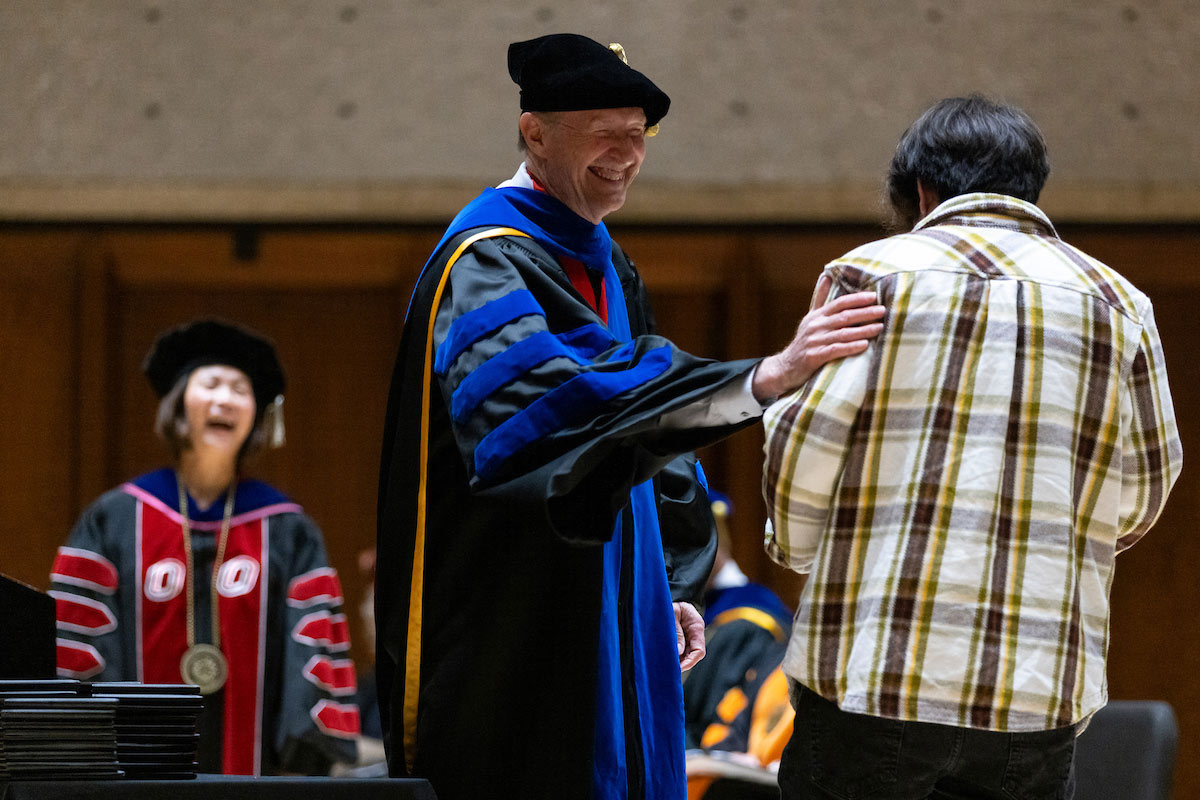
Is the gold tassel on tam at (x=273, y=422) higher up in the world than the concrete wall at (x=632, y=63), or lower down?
lower down

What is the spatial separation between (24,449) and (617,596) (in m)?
5.05

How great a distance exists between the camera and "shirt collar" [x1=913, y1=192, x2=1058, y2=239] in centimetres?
209

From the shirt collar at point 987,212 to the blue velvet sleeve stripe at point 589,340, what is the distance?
49 centimetres

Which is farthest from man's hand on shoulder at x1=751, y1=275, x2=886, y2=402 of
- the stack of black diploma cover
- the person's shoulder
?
the person's shoulder

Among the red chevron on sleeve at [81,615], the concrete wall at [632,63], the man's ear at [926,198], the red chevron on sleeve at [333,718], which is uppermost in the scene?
the concrete wall at [632,63]

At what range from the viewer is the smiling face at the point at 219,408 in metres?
4.47

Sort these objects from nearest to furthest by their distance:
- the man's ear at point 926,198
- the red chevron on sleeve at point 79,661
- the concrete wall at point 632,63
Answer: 1. the man's ear at point 926,198
2. the red chevron on sleeve at point 79,661
3. the concrete wall at point 632,63

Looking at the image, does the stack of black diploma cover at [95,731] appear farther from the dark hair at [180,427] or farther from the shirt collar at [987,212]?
the dark hair at [180,427]

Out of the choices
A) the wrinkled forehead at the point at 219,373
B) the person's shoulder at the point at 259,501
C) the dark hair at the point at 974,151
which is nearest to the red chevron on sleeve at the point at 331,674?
the person's shoulder at the point at 259,501

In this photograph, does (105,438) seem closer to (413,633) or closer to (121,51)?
(121,51)

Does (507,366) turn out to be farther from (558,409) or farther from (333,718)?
(333,718)

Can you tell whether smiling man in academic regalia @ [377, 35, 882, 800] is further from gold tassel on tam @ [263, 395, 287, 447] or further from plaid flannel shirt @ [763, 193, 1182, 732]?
gold tassel on tam @ [263, 395, 287, 447]

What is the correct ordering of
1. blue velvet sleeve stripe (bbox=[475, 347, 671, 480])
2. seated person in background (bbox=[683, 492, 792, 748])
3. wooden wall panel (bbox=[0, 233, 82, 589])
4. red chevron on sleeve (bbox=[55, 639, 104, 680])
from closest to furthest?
blue velvet sleeve stripe (bbox=[475, 347, 671, 480]), red chevron on sleeve (bbox=[55, 639, 104, 680]), seated person in background (bbox=[683, 492, 792, 748]), wooden wall panel (bbox=[0, 233, 82, 589])

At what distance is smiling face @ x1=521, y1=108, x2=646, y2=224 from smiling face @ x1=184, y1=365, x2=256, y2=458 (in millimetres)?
2344
